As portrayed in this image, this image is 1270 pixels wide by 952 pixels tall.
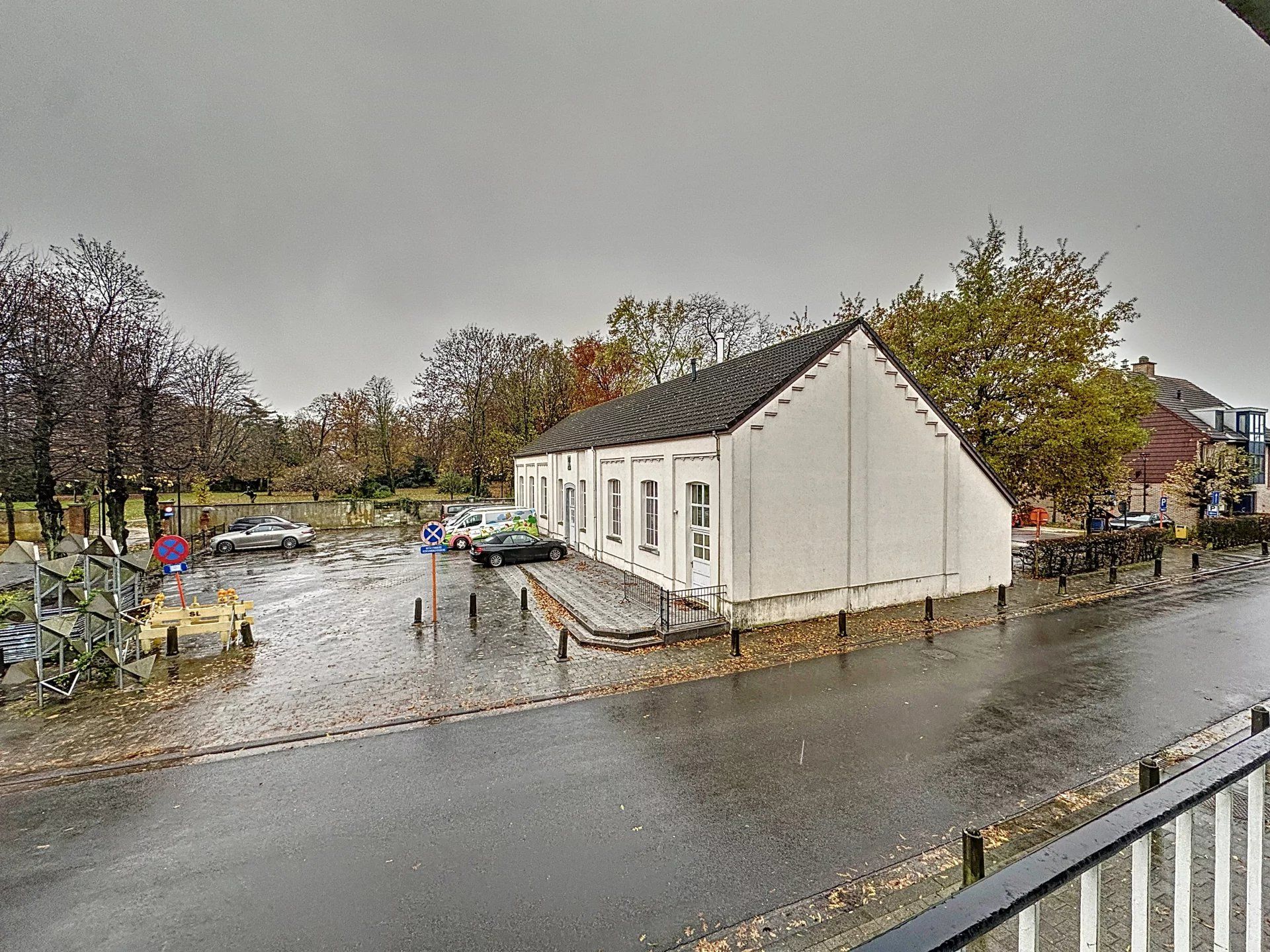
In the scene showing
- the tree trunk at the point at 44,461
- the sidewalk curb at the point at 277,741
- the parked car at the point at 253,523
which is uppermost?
the tree trunk at the point at 44,461

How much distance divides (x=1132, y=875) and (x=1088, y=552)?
838 inches

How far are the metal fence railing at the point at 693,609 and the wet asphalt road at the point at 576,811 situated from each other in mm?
2299

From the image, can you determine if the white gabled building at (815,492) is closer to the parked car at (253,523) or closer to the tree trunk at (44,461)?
the tree trunk at (44,461)

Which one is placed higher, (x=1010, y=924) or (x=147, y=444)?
(x=147, y=444)

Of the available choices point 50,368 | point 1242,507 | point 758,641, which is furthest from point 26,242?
point 1242,507

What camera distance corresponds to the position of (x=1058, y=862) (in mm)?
1231

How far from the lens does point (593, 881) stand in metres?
4.99

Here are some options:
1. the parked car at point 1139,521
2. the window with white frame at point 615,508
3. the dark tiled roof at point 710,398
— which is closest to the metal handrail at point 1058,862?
the dark tiled roof at point 710,398

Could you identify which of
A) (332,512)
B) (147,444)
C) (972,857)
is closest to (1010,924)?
(972,857)

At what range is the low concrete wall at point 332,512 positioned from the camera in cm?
3092

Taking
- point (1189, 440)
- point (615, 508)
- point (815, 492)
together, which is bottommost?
point (615, 508)

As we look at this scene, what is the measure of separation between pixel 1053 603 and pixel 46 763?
19.2 metres

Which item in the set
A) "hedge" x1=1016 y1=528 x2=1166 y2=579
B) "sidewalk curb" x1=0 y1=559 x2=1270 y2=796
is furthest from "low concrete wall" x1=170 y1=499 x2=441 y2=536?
"hedge" x1=1016 y1=528 x2=1166 y2=579

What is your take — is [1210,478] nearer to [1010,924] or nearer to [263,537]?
[1010,924]
